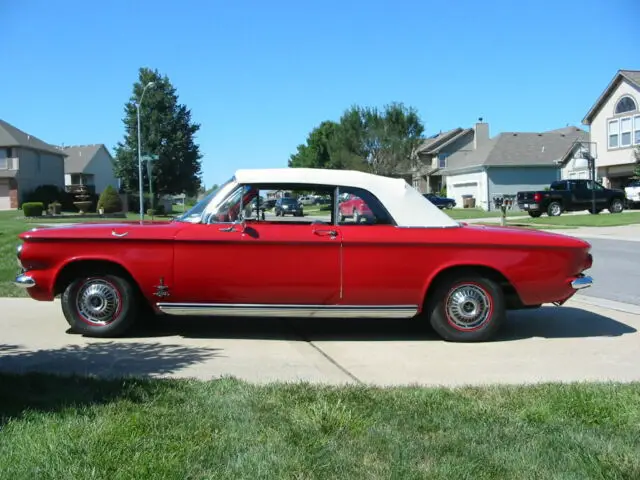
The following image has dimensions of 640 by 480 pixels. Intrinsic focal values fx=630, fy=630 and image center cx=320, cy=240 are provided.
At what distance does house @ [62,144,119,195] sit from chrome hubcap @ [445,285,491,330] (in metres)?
63.7

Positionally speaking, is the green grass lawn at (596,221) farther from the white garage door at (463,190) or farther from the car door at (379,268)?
the white garage door at (463,190)

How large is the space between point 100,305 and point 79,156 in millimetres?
67769

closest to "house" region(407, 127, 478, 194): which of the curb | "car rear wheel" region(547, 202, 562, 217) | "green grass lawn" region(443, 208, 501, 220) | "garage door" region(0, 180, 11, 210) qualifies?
"green grass lawn" region(443, 208, 501, 220)

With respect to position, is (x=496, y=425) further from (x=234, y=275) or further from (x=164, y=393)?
(x=234, y=275)

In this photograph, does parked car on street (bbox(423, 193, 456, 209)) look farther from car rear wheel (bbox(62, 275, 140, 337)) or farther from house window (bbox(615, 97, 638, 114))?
car rear wheel (bbox(62, 275, 140, 337))

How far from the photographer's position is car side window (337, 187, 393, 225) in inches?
243

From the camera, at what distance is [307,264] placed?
5.92 meters

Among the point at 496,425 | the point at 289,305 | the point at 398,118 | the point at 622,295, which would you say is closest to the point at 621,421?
the point at 496,425

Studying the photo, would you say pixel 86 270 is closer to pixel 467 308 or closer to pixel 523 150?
pixel 467 308

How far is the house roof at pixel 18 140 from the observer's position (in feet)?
166

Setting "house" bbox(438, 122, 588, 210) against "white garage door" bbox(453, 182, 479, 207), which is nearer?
"house" bbox(438, 122, 588, 210)

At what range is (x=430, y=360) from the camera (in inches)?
219

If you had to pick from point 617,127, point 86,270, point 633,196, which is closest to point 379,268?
point 86,270

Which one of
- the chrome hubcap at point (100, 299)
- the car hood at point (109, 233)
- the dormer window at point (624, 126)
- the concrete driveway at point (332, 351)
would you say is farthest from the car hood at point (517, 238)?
the dormer window at point (624, 126)
